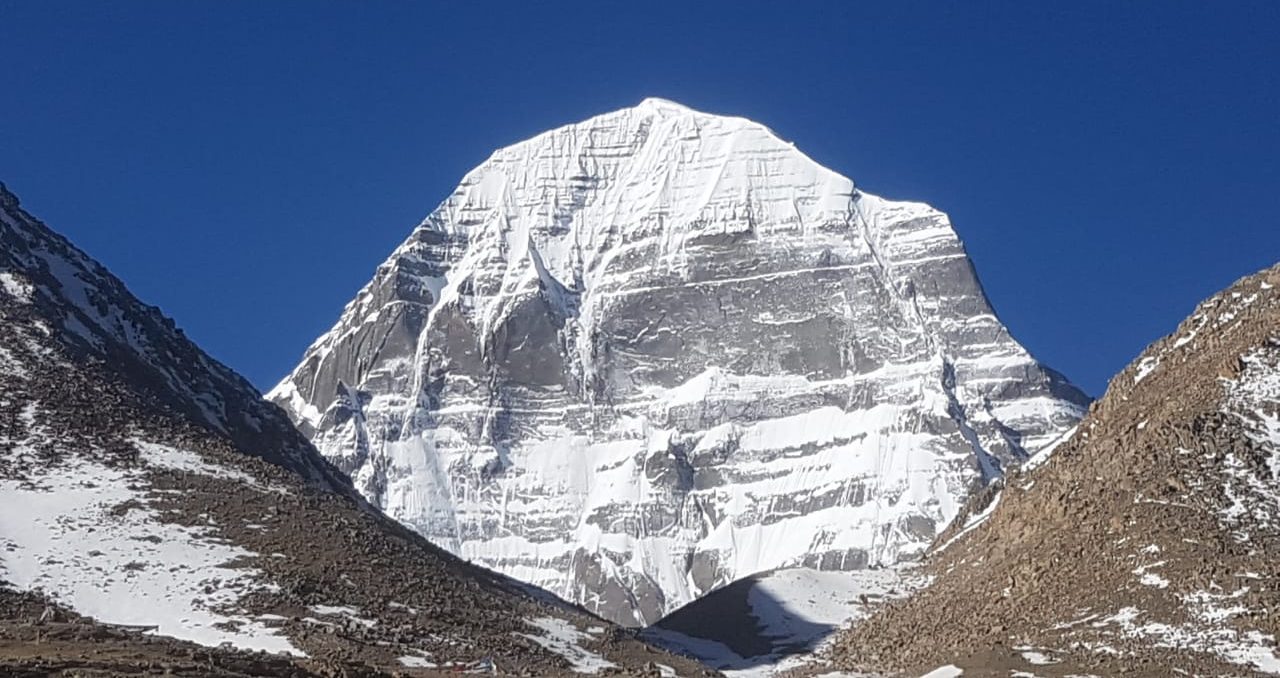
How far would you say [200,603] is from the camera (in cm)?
12475

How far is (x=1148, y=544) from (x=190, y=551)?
61.1 metres

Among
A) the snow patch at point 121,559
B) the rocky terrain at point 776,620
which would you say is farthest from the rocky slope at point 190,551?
the rocky terrain at point 776,620

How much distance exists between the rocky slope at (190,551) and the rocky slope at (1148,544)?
2128 centimetres

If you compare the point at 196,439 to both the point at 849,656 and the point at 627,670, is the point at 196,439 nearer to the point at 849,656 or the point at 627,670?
the point at 627,670

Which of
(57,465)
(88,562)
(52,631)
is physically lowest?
(52,631)

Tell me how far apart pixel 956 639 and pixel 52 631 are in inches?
2251

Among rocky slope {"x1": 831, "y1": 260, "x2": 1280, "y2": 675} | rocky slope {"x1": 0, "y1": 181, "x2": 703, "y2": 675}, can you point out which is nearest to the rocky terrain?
rocky slope {"x1": 831, "y1": 260, "x2": 1280, "y2": 675}

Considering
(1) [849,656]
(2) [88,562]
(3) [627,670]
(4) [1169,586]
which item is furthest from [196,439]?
(4) [1169,586]

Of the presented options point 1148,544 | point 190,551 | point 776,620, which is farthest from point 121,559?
point 776,620

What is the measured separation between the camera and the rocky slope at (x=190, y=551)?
11906 cm

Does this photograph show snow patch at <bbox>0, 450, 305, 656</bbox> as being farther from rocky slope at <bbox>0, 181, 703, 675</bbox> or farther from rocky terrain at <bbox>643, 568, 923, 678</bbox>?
rocky terrain at <bbox>643, 568, 923, 678</bbox>

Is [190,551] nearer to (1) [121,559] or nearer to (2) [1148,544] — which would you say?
(1) [121,559]

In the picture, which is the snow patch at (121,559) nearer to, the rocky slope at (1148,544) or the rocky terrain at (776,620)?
the rocky slope at (1148,544)

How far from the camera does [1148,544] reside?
431 ft
